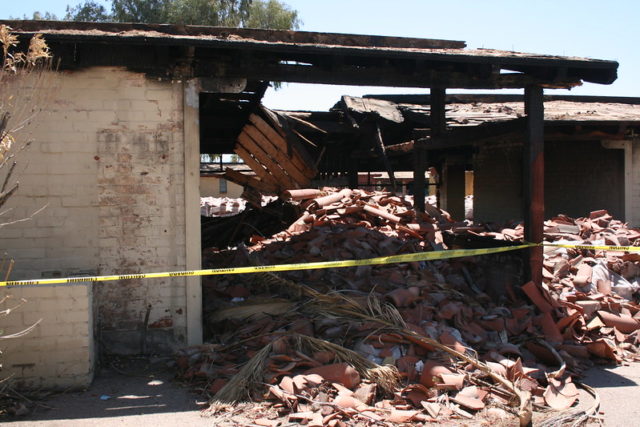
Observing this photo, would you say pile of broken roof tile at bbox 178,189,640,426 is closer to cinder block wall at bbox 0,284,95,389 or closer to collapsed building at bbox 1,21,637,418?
collapsed building at bbox 1,21,637,418

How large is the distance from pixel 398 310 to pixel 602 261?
4.21m

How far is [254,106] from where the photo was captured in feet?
35.9

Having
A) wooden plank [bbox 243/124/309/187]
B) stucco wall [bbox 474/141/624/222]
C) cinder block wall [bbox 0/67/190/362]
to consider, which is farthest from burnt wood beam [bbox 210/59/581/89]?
stucco wall [bbox 474/141/624/222]

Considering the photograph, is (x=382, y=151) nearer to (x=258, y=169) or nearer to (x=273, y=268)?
(x=258, y=169)

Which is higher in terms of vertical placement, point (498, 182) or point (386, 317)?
point (498, 182)

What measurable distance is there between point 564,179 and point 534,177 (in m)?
6.74

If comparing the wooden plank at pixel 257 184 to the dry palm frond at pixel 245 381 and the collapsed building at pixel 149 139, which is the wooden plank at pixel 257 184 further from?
the dry palm frond at pixel 245 381

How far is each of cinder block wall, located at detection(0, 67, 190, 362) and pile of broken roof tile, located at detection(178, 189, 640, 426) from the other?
88 cm

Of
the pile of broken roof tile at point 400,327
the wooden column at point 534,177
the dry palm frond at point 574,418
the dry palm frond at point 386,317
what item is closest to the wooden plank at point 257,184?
the pile of broken roof tile at point 400,327

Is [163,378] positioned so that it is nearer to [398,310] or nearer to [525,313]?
[398,310]

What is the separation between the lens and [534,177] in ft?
25.7

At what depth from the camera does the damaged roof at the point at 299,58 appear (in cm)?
684

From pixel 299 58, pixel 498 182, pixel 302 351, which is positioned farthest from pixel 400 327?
pixel 498 182

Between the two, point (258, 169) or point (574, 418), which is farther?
point (258, 169)
